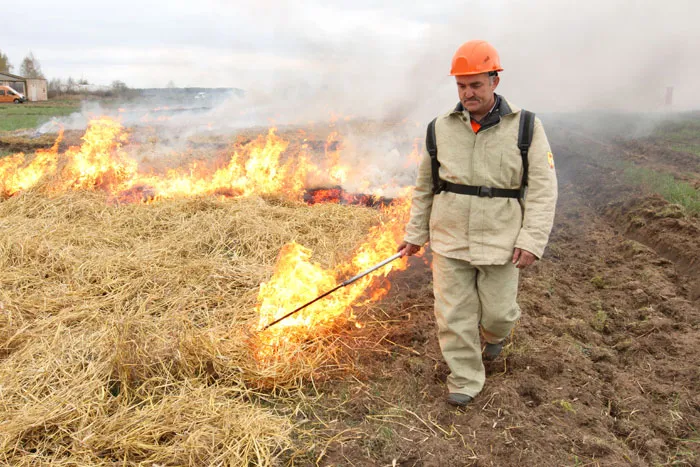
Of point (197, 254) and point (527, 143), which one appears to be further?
point (197, 254)

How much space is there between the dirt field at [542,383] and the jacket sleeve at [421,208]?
933mm

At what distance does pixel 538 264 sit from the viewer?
20.4ft

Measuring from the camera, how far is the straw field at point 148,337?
2.90 meters

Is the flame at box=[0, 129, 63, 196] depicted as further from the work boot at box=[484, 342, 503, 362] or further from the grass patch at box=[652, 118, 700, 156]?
the grass patch at box=[652, 118, 700, 156]

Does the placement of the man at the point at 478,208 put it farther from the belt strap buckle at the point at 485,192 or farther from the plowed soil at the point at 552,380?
the plowed soil at the point at 552,380

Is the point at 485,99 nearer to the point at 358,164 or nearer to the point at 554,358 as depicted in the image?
the point at 554,358

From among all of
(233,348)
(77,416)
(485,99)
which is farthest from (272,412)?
(485,99)

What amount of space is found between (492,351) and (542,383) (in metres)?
0.39

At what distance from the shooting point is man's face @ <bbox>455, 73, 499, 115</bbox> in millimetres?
3006

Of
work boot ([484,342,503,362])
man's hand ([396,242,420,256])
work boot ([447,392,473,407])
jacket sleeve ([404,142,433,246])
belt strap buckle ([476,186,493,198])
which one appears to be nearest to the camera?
belt strap buckle ([476,186,493,198])

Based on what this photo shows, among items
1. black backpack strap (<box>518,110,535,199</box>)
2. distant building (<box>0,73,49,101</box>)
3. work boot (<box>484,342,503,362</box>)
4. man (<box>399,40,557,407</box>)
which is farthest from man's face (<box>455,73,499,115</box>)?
distant building (<box>0,73,49,101</box>)

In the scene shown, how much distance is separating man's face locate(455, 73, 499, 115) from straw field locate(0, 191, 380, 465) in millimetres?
1990

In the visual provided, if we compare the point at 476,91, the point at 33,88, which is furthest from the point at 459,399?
the point at 33,88

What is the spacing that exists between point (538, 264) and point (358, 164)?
510 centimetres
